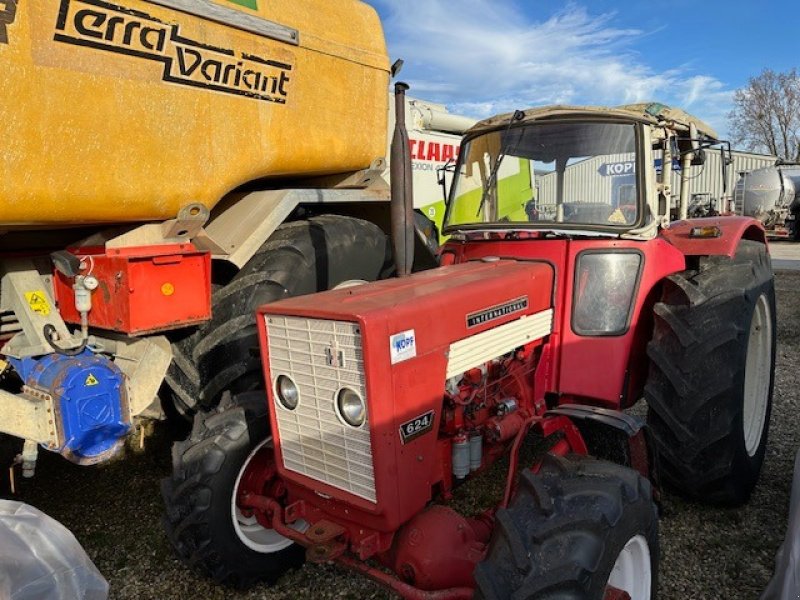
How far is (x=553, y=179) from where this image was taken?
3.14 metres

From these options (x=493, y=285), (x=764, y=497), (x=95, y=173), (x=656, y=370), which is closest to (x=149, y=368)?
(x=95, y=173)

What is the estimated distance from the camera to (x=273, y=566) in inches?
100

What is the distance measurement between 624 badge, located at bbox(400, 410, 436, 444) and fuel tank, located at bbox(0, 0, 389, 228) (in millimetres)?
1407

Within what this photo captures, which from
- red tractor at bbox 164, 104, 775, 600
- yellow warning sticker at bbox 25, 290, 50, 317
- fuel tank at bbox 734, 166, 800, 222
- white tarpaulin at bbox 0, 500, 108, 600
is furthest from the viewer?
fuel tank at bbox 734, 166, 800, 222

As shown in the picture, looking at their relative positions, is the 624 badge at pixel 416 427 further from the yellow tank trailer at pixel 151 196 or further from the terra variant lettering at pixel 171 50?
the terra variant lettering at pixel 171 50

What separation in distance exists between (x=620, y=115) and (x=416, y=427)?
1704 millimetres

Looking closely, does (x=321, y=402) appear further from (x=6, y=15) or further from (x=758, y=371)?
(x=758, y=371)

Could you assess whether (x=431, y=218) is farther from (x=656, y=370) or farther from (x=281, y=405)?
(x=281, y=405)

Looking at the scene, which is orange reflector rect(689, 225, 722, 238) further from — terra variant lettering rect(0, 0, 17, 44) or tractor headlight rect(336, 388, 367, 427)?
terra variant lettering rect(0, 0, 17, 44)

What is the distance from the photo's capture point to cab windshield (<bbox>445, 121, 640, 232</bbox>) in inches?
109

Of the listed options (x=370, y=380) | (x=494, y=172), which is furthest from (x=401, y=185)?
(x=494, y=172)

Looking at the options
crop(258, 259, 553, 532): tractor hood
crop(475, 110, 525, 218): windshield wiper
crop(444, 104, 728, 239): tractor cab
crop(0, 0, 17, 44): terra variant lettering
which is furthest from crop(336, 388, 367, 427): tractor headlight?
crop(0, 0, 17, 44): terra variant lettering

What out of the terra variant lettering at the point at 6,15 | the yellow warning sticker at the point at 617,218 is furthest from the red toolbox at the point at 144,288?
the yellow warning sticker at the point at 617,218

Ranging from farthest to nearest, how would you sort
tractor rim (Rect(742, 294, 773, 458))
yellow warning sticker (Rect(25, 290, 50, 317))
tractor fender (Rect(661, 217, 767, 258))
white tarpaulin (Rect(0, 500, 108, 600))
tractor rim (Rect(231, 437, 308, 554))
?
1. tractor rim (Rect(742, 294, 773, 458))
2. tractor fender (Rect(661, 217, 767, 258))
3. yellow warning sticker (Rect(25, 290, 50, 317))
4. tractor rim (Rect(231, 437, 308, 554))
5. white tarpaulin (Rect(0, 500, 108, 600))
